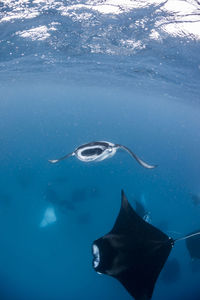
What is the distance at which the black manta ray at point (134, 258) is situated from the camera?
12.1ft

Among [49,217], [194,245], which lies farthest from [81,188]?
[194,245]

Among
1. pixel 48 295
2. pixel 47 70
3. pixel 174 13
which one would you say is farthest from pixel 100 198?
pixel 47 70

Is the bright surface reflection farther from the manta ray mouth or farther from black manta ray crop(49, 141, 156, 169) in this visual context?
the manta ray mouth

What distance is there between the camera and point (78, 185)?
15.8 metres

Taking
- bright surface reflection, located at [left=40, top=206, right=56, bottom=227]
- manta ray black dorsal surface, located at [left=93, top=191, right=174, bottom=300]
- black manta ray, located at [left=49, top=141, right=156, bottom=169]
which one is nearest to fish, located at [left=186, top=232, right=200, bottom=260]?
manta ray black dorsal surface, located at [left=93, top=191, right=174, bottom=300]

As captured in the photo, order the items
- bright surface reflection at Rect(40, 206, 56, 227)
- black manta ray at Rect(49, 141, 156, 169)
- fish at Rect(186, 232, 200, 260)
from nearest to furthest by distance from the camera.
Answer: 1. black manta ray at Rect(49, 141, 156, 169)
2. fish at Rect(186, 232, 200, 260)
3. bright surface reflection at Rect(40, 206, 56, 227)

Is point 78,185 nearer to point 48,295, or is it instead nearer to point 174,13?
point 48,295

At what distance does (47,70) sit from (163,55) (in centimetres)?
1371

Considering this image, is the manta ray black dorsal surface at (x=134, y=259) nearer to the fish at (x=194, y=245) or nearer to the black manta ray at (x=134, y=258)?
the black manta ray at (x=134, y=258)

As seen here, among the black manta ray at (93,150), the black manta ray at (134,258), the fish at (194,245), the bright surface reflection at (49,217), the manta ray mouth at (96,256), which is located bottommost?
the bright surface reflection at (49,217)

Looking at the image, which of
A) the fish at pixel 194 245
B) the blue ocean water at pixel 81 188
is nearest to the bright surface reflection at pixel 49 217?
the blue ocean water at pixel 81 188

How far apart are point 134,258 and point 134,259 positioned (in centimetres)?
2

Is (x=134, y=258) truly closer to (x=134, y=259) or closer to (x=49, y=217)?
(x=134, y=259)

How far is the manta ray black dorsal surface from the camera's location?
3.68 m
